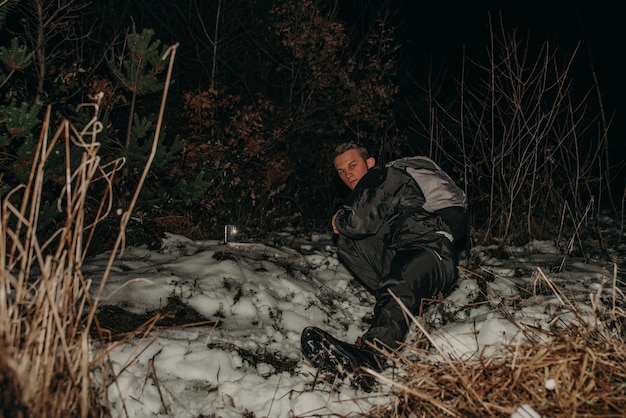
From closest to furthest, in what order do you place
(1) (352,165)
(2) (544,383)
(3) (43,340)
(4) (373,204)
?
(3) (43,340) < (2) (544,383) < (4) (373,204) < (1) (352,165)

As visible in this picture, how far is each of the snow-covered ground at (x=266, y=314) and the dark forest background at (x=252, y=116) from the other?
475 millimetres

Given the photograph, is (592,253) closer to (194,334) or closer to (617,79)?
(194,334)

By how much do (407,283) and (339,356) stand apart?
2.21ft

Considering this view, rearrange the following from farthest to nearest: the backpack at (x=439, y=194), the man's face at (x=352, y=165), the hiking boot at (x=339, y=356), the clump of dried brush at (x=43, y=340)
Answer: the man's face at (x=352, y=165), the backpack at (x=439, y=194), the hiking boot at (x=339, y=356), the clump of dried brush at (x=43, y=340)

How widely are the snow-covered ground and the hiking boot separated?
72mm

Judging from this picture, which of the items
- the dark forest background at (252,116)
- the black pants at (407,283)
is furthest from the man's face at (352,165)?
the dark forest background at (252,116)

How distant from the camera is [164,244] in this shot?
475 centimetres

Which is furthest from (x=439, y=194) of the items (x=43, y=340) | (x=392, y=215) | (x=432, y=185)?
(x=43, y=340)

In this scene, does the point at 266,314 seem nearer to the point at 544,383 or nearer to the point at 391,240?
the point at 391,240

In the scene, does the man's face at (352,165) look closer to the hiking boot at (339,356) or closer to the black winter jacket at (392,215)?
the black winter jacket at (392,215)

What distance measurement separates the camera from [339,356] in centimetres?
291

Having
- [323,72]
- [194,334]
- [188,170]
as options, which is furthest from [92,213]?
[323,72]

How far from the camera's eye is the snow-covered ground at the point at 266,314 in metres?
2.57

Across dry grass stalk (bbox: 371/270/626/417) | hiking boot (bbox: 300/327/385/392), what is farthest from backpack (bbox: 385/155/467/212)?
dry grass stalk (bbox: 371/270/626/417)
